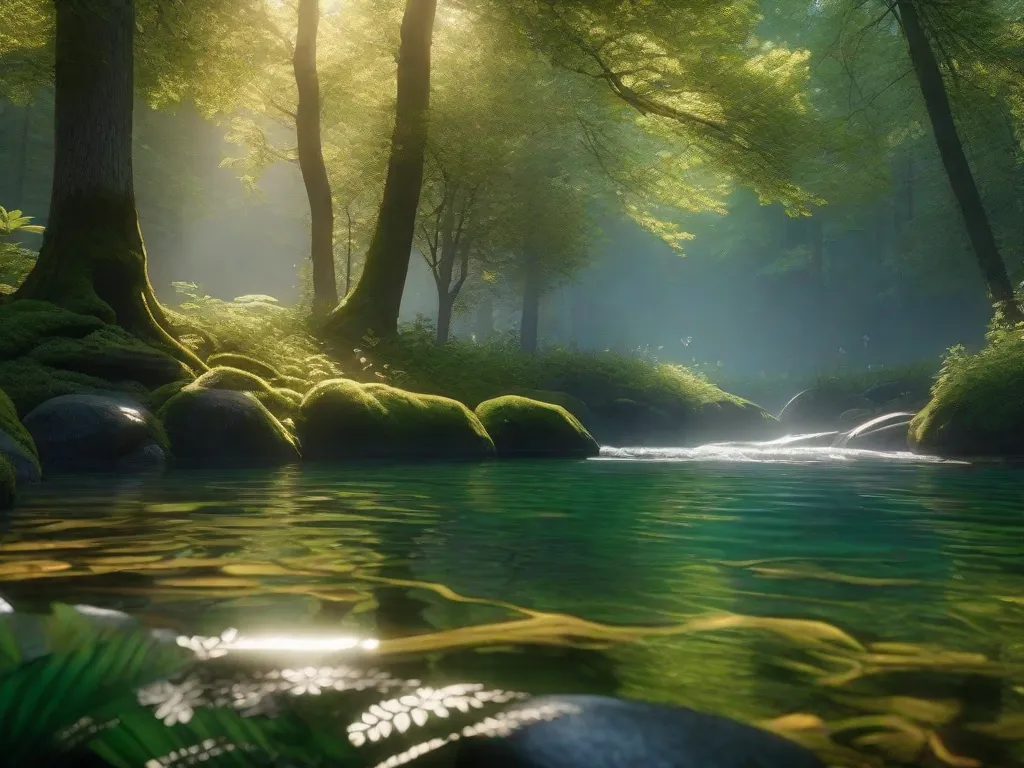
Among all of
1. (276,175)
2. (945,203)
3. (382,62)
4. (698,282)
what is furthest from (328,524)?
(276,175)

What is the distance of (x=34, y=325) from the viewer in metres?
10.7

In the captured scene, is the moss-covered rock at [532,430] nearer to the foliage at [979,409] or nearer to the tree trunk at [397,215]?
the tree trunk at [397,215]

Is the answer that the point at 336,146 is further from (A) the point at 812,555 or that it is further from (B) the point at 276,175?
(B) the point at 276,175

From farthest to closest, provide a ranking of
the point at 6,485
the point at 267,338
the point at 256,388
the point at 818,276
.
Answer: the point at 818,276, the point at 267,338, the point at 256,388, the point at 6,485

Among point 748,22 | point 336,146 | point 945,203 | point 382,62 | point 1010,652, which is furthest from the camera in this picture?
point 945,203

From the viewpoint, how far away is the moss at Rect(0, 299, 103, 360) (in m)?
10.4

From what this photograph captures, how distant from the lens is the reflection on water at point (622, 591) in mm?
2043

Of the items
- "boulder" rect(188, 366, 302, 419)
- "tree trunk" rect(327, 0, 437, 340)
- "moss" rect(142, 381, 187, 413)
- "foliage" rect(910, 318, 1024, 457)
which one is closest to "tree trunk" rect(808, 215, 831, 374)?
"foliage" rect(910, 318, 1024, 457)

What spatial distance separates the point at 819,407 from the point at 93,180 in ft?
75.6

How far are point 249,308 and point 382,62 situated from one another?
869 centimetres

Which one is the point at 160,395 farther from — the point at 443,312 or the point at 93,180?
the point at 443,312

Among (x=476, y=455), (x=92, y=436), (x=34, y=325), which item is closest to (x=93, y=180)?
(x=34, y=325)

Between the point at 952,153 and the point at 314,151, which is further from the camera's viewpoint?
the point at 314,151

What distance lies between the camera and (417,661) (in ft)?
7.29
